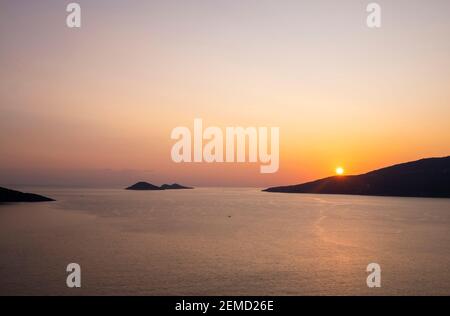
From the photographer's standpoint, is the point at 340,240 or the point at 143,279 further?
the point at 340,240

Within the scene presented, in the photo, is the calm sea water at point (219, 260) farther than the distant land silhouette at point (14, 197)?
No

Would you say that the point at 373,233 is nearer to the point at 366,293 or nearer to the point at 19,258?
the point at 366,293

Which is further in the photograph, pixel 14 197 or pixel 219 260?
pixel 14 197

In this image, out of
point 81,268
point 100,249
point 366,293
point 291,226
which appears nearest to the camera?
point 366,293

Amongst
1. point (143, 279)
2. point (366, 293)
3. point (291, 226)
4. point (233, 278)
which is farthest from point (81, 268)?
point (291, 226)

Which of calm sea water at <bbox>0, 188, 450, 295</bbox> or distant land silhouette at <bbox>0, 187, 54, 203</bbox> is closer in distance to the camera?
calm sea water at <bbox>0, 188, 450, 295</bbox>

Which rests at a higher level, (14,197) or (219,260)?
(219,260)

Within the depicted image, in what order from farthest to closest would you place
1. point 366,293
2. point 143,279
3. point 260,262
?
point 260,262
point 143,279
point 366,293

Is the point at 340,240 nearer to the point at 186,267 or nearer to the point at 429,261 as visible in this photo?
the point at 429,261

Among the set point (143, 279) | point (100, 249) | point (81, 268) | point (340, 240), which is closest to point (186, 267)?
point (143, 279)
